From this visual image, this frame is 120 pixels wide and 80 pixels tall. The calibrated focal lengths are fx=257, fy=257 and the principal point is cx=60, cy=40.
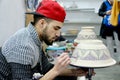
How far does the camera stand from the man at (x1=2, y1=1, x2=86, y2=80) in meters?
1.46

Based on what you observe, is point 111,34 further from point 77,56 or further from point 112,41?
point 77,56

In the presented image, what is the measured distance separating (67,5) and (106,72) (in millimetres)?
2912

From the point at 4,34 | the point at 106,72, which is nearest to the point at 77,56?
the point at 4,34

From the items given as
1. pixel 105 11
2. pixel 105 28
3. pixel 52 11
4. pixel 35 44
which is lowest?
pixel 105 28

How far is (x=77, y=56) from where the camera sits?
4.56 ft

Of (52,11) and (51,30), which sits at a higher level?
(52,11)

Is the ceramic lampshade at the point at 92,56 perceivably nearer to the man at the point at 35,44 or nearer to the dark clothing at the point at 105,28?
the man at the point at 35,44

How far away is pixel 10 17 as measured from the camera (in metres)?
3.13

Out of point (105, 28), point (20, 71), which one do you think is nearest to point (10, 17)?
point (20, 71)

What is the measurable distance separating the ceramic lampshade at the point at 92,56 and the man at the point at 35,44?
0.08 m

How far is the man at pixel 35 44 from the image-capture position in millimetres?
1460

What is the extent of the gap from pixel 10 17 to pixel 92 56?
199 centimetres

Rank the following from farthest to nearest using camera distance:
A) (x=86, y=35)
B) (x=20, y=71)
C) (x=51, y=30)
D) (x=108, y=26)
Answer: (x=108, y=26)
(x=86, y=35)
(x=51, y=30)
(x=20, y=71)

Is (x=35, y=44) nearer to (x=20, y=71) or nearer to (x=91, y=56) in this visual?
(x=20, y=71)
